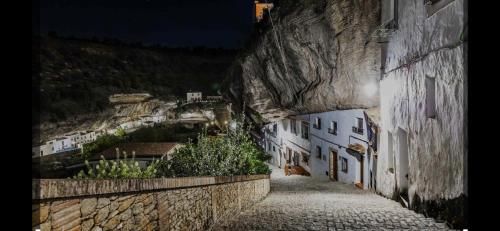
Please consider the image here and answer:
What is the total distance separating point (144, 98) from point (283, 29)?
40308 mm

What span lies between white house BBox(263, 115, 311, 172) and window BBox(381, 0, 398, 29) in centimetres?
1520

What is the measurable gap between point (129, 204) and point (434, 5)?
24.0ft

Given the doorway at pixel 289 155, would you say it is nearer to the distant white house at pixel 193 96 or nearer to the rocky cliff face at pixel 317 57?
the rocky cliff face at pixel 317 57

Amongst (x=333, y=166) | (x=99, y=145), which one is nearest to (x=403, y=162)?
(x=333, y=166)

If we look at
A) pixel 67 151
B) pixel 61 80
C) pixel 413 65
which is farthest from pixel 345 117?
pixel 61 80

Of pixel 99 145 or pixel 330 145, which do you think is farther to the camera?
pixel 99 145

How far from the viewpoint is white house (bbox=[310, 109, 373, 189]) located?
19381 mm

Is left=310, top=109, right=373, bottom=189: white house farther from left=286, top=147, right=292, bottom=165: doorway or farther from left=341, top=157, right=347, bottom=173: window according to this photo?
left=286, top=147, right=292, bottom=165: doorway

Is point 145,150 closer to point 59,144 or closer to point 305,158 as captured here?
point 305,158

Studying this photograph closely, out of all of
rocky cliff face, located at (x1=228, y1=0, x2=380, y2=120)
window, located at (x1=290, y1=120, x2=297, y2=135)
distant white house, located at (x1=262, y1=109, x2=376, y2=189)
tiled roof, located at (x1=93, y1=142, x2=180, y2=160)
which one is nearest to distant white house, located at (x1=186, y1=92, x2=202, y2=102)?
tiled roof, located at (x1=93, y1=142, x2=180, y2=160)

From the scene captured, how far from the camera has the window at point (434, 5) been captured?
24.6 feet

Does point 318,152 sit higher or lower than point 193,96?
lower

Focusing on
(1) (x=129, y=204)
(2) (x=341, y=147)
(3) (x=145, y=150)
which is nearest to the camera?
(1) (x=129, y=204)

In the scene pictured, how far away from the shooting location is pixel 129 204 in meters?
4.29
